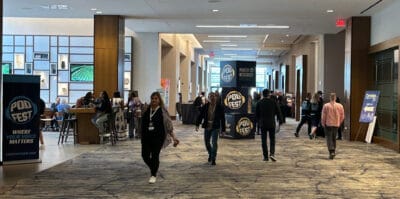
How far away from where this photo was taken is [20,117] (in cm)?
1042

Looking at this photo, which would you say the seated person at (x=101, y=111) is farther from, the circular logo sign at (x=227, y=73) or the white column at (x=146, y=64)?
the white column at (x=146, y=64)

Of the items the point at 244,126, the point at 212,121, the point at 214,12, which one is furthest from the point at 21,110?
the point at 244,126

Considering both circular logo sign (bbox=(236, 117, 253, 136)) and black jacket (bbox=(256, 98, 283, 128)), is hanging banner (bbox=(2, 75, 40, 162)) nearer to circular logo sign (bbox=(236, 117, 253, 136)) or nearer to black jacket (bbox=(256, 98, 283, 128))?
black jacket (bbox=(256, 98, 283, 128))

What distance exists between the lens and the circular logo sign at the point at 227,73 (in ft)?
55.8

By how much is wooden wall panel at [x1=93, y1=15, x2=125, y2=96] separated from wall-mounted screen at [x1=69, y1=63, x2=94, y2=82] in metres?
7.17

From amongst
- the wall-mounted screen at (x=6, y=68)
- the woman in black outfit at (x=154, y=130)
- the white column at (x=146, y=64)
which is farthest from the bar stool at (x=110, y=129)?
the wall-mounted screen at (x=6, y=68)

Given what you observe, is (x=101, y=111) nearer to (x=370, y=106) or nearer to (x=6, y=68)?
(x=370, y=106)

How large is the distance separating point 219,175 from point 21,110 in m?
4.26

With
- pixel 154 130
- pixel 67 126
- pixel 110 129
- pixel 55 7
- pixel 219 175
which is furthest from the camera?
pixel 55 7

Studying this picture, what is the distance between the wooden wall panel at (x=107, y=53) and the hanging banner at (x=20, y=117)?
19.8 feet

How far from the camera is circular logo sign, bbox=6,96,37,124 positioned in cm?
1031

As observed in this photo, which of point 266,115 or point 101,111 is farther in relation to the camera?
point 101,111

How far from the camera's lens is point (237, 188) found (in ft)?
25.6

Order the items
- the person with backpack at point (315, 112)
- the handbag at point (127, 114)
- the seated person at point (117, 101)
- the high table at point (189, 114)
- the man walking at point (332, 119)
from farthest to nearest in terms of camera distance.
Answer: the high table at point (189, 114) → the person with backpack at point (315, 112) → the handbag at point (127, 114) → the seated person at point (117, 101) → the man walking at point (332, 119)
